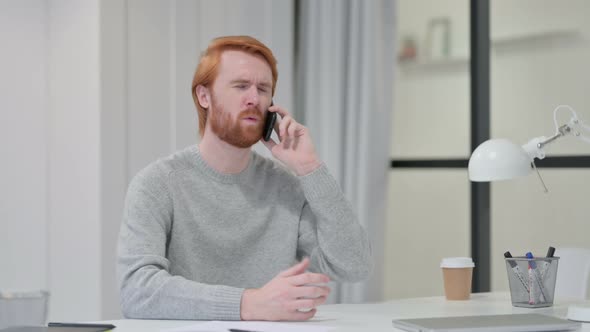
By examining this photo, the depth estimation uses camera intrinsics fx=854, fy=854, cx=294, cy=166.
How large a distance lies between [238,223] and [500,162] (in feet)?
2.14

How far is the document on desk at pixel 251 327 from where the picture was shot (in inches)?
62.9

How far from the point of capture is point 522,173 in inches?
78.1

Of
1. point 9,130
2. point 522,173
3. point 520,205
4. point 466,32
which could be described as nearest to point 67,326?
point 522,173

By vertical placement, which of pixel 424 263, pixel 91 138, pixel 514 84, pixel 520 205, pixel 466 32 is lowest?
pixel 424 263

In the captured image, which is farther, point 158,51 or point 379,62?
point 379,62

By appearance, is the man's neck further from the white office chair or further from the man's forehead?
the white office chair

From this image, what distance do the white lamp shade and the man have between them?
0.33 meters

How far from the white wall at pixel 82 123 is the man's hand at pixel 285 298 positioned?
61.7 inches

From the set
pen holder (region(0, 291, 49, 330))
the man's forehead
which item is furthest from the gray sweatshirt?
pen holder (region(0, 291, 49, 330))

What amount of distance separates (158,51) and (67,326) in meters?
1.89

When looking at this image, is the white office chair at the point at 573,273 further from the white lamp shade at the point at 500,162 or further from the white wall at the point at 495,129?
the white wall at the point at 495,129

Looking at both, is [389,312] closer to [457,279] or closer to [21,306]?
[457,279]

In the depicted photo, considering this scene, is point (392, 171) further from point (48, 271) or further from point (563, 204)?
point (48, 271)

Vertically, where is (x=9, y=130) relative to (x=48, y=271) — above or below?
above
